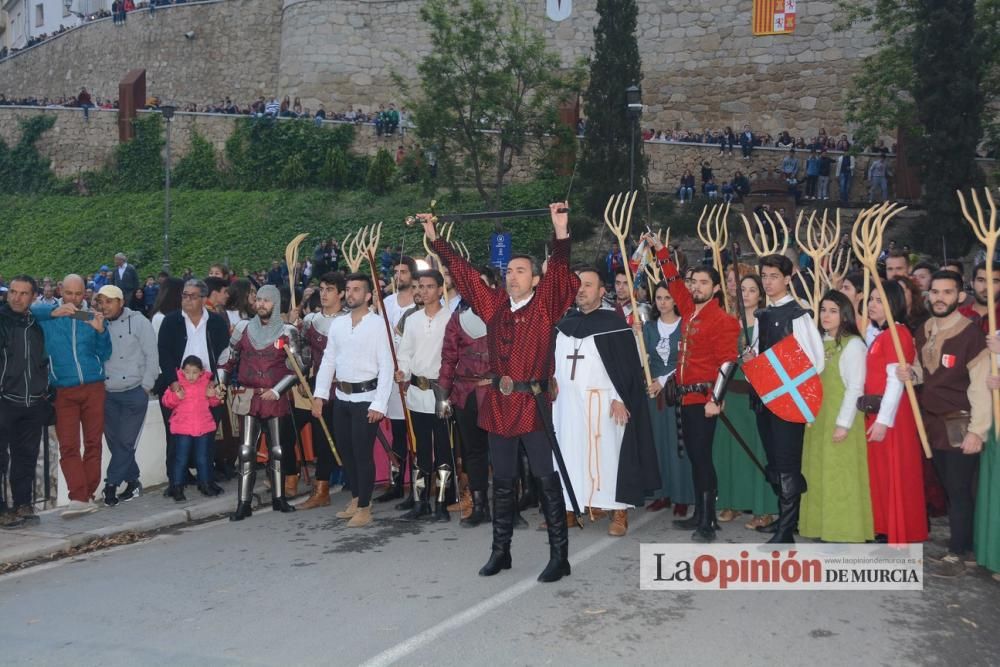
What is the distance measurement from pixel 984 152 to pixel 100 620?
93.2ft

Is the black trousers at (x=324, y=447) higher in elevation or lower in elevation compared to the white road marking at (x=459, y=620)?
higher

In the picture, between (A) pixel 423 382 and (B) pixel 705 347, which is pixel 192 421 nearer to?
(A) pixel 423 382

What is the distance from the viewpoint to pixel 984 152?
1134 inches

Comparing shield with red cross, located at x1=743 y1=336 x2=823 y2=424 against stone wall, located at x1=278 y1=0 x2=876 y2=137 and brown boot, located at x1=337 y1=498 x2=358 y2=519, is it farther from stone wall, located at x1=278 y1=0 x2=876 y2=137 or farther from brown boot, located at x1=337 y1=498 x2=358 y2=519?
stone wall, located at x1=278 y1=0 x2=876 y2=137

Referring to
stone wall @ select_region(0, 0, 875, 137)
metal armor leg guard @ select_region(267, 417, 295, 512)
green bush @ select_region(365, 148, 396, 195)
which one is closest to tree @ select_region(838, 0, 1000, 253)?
stone wall @ select_region(0, 0, 875, 137)

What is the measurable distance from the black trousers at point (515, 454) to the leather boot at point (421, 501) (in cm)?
189

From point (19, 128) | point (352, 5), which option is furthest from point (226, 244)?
point (19, 128)

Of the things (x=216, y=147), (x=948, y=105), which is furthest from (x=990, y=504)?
(x=216, y=147)

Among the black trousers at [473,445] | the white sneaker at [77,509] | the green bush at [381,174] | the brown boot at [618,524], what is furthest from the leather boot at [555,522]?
the green bush at [381,174]

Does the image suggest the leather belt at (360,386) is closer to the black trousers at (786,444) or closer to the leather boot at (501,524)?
the leather boot at (501,524)

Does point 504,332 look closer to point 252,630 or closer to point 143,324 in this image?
point 252,630

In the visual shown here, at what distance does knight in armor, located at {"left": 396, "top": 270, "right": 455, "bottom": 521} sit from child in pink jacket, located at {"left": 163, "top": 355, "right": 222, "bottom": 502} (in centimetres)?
178

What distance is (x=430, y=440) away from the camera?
8430 millimetres

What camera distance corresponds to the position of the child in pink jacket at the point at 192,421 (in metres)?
8.88
